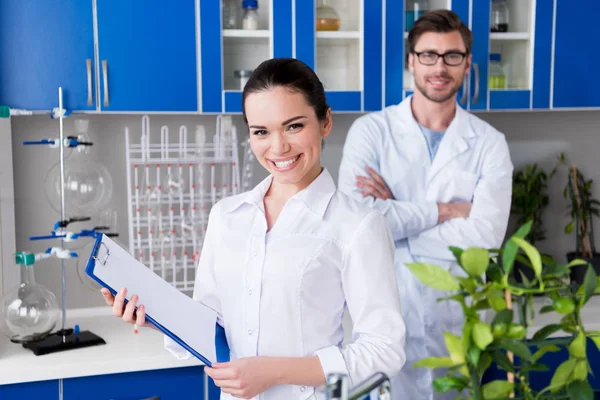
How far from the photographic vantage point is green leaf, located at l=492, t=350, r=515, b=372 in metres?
0.79

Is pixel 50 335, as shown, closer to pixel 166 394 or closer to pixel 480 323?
pixel 166 394

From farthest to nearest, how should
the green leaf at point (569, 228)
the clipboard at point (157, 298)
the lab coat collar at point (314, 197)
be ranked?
the green leaf at point (569, 228), the lab coat collar at point (314, 197), the clipboard at point (157, 298)

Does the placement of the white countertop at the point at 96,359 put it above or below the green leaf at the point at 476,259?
below

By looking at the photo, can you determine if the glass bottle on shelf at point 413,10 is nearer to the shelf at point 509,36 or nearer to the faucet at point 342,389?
the shelf at point 509,36

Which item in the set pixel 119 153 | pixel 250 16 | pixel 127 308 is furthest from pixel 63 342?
pixel 250 16

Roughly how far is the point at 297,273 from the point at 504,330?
69cm

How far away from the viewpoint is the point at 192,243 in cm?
265

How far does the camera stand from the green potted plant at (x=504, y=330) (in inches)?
30.0

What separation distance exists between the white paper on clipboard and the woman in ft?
0.15

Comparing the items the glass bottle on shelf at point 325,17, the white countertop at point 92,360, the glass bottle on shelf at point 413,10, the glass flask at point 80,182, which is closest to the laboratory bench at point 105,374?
the white countertop at point 92,360

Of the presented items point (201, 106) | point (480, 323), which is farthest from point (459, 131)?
point (480, 323)

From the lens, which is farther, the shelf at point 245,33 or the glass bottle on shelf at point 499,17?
the glass bottle on shelf at point 499,17

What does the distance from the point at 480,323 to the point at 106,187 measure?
2002 mm

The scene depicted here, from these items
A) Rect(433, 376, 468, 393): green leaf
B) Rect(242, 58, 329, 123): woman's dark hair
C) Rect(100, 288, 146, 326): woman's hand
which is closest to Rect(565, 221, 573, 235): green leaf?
Rect(242, 58, 329, 123): woman's dark hair
